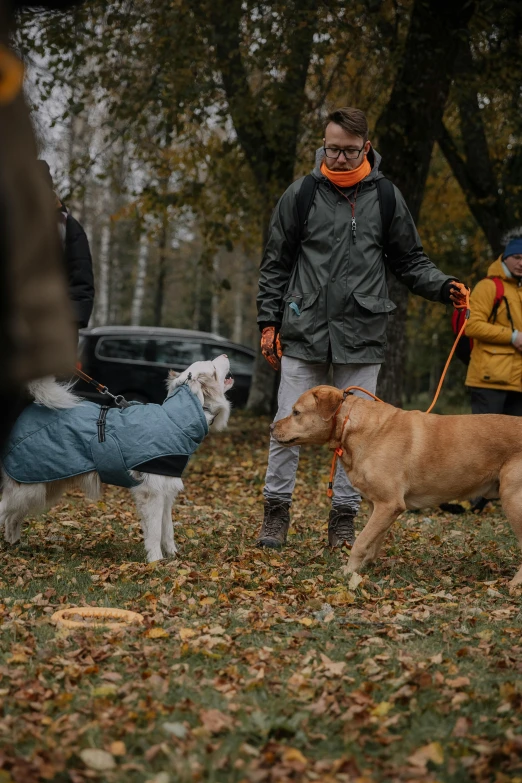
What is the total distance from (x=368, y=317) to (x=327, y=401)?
2.77 feet

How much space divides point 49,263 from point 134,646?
245 cm

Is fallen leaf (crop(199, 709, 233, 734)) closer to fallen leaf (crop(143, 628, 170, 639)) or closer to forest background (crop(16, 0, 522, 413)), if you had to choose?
fallen leaf (crop(143, 628, 170, 639))

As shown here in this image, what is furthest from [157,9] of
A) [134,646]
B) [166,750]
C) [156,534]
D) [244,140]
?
[166,750]

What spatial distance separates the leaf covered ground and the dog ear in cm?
113

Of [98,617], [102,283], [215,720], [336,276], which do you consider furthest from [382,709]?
[102,283]

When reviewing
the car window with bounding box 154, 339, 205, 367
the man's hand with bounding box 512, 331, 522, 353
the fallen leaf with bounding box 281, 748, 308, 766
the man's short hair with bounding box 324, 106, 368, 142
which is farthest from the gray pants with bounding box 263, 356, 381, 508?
the car window with bounding box 154, 339, 205, 367

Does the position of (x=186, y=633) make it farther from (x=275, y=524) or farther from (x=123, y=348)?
(x=123, y=348)

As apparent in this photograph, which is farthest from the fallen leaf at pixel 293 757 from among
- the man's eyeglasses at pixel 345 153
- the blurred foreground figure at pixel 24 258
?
the man's eyeglasses at pixel 345 153

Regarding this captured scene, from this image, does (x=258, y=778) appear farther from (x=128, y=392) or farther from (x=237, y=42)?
(x=128, y=392)

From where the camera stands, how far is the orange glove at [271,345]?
6.56m

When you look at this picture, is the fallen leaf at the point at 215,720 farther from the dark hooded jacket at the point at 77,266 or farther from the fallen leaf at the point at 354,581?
Answer: the dark hooded jacket at the point at 77,266

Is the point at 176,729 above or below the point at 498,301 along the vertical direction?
below

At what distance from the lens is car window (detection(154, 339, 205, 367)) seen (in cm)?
1939

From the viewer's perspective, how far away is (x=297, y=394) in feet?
21.8
